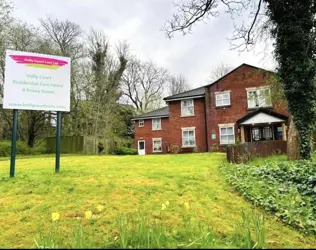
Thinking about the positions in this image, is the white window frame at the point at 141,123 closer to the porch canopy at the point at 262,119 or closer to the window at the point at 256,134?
Answer: the porch canopy at the point at 262,119

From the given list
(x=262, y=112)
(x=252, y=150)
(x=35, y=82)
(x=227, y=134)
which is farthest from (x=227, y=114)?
(x=35, y=82)

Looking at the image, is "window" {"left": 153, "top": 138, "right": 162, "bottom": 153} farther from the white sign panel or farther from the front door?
the white sign panel

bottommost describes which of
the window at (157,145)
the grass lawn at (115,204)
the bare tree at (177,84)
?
the grass lawn at (115,204)

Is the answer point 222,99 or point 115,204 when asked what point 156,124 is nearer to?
point 222,99

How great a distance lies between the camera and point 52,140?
1203 inches

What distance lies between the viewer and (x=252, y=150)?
1550 centimetres

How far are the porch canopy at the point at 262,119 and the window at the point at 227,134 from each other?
1.20m

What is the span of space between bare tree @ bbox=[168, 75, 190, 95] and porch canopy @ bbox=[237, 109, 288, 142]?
32.5 metres

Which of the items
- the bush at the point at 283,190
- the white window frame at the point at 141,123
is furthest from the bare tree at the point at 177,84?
the bush at the point at 283,190

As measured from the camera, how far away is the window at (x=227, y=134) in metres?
27.7

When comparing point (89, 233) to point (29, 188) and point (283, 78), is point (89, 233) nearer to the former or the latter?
point (29, 188)

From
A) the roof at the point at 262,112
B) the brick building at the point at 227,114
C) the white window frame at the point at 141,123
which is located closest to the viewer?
the roof at the point at 262,112

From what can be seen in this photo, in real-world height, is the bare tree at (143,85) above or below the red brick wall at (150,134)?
above

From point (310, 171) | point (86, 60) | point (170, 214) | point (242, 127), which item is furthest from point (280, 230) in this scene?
point (86, 60)
